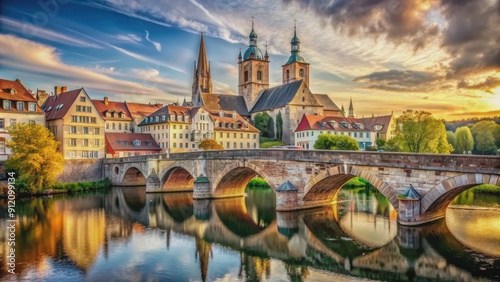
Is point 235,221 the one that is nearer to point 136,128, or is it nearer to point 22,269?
point 22,269

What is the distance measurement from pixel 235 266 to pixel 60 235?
1260cm

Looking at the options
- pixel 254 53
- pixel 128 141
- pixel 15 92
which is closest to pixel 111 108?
pixel 128 141

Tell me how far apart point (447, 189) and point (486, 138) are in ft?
231

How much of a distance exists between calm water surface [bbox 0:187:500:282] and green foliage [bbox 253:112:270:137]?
2020 inches

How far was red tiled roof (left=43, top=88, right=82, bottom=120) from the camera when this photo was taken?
190 feet

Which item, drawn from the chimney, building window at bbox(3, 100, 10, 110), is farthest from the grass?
the chimney

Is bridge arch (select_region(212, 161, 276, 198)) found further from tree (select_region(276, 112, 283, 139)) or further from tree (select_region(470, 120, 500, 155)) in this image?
tree (select_region(470, 120, 500, 155))

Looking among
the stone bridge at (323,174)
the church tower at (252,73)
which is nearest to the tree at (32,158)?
the stone bridge at (323,174)

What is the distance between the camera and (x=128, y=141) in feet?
218

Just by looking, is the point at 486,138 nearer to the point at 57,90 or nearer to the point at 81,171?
the point at 81,171

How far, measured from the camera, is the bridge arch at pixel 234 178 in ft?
120

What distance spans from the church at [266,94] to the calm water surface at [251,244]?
48934 millimetres

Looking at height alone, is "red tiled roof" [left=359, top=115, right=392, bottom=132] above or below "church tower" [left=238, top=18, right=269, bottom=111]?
below

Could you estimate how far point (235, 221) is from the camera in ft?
105
